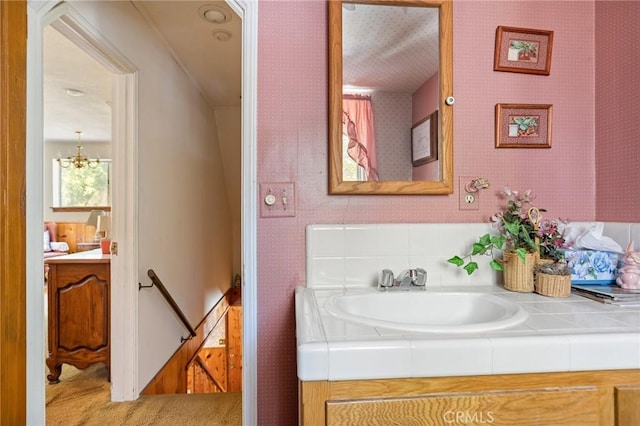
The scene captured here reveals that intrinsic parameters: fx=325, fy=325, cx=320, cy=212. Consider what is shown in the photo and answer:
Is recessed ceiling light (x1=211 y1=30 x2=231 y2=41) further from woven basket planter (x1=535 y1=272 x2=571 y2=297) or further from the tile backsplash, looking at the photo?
woven basket planter (x1=535 y1=272 x2=571 y2=297)

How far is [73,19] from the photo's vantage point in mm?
1451

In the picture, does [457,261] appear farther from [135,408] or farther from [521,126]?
[135,408]

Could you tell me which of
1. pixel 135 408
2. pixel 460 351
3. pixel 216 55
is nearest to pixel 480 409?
pixel 460 351

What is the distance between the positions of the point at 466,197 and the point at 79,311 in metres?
2.44

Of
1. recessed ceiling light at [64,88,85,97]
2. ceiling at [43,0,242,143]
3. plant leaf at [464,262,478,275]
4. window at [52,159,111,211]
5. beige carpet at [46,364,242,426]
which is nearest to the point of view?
plant leaf at [464,262,478,275]

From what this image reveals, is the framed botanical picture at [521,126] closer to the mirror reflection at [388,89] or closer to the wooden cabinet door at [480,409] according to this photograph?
the mirror reflection at [388,89]

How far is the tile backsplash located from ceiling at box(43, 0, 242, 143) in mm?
1495

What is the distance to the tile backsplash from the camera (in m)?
1.25

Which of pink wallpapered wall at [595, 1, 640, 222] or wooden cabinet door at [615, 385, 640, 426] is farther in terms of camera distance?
pink wallpapered wall at [595, 1, 640, 222]

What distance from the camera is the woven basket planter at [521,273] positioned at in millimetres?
1142

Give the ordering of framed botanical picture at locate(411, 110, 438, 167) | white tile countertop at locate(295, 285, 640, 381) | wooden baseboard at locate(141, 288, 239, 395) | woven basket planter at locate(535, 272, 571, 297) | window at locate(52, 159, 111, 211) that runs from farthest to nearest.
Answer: window at locate(52, 159, 111, 211)
wooden baseboard at locate(141, 288, 239, 395)
framed botanical picture at locate(411, 110, 438, 167)
woven basket planter at locate(535, 272, 571, 297)
white tile countertop at locate(295, 285, 640, 381)

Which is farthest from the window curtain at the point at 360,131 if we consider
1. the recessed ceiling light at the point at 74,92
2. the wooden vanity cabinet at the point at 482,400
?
the recessed ceiling light at the point at 74,92

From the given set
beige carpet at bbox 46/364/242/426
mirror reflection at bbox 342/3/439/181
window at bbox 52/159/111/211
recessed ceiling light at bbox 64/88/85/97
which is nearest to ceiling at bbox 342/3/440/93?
mirror reflection at bbox 342/3/439/181

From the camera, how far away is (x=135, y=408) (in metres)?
1.88
